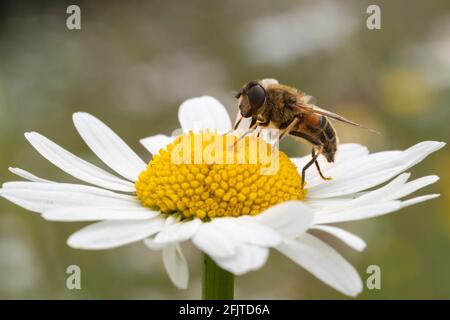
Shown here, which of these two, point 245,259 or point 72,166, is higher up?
point 72,166

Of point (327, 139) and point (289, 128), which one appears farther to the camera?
point (327, 139)

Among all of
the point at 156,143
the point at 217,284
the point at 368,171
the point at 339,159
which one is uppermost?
the point at 156,143

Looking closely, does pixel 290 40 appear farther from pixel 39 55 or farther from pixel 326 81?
pixel 39 55

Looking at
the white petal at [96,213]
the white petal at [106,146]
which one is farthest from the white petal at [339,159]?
the white petal at [96,213]

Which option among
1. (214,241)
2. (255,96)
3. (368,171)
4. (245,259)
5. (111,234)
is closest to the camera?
(245,259)

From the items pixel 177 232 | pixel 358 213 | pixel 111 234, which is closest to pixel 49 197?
pixel 111 234

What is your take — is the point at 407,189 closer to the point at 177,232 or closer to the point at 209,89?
the point at 177,232
